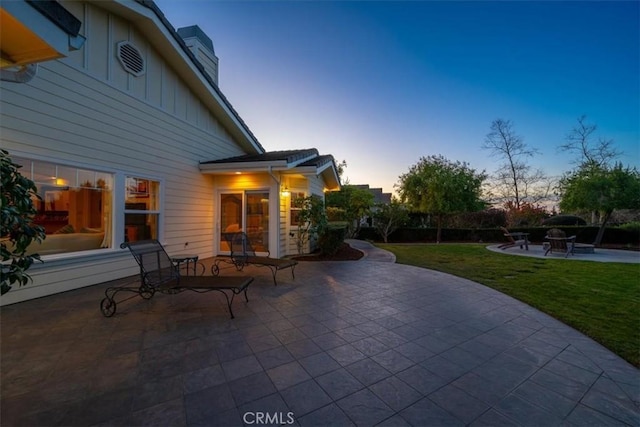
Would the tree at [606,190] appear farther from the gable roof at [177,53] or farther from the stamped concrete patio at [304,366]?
the gable roof at [177,53]

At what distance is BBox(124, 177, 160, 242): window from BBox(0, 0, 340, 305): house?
0.03 metres

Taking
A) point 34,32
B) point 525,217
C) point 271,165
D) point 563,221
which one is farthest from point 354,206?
point 34,32

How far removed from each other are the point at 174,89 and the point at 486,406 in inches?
377

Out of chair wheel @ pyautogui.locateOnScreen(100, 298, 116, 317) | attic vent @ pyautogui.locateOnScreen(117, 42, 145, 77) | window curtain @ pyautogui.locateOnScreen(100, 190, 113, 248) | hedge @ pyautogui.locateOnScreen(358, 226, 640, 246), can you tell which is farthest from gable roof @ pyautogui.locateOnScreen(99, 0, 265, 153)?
hedge @ pyautogui.locateOnScreen(358, 226, 640, 246)

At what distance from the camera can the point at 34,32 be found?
84.7 inches

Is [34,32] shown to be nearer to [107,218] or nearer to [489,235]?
[107,218]

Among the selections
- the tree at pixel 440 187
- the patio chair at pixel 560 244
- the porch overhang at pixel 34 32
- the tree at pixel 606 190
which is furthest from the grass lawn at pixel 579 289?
the tree at pixel 440 187

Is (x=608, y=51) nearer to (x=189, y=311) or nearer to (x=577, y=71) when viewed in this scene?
(x=577, y=71)

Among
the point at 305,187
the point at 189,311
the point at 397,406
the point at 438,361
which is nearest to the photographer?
the point at 397,406

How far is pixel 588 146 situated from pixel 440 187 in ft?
52.0

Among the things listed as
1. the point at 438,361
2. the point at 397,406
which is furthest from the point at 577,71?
the point at 397,406

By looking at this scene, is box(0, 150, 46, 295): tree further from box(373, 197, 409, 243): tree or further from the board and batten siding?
box(373, 197, 409, 243): tree

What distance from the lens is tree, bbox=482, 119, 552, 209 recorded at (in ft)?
77.4

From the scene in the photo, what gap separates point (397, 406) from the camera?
2.06m
